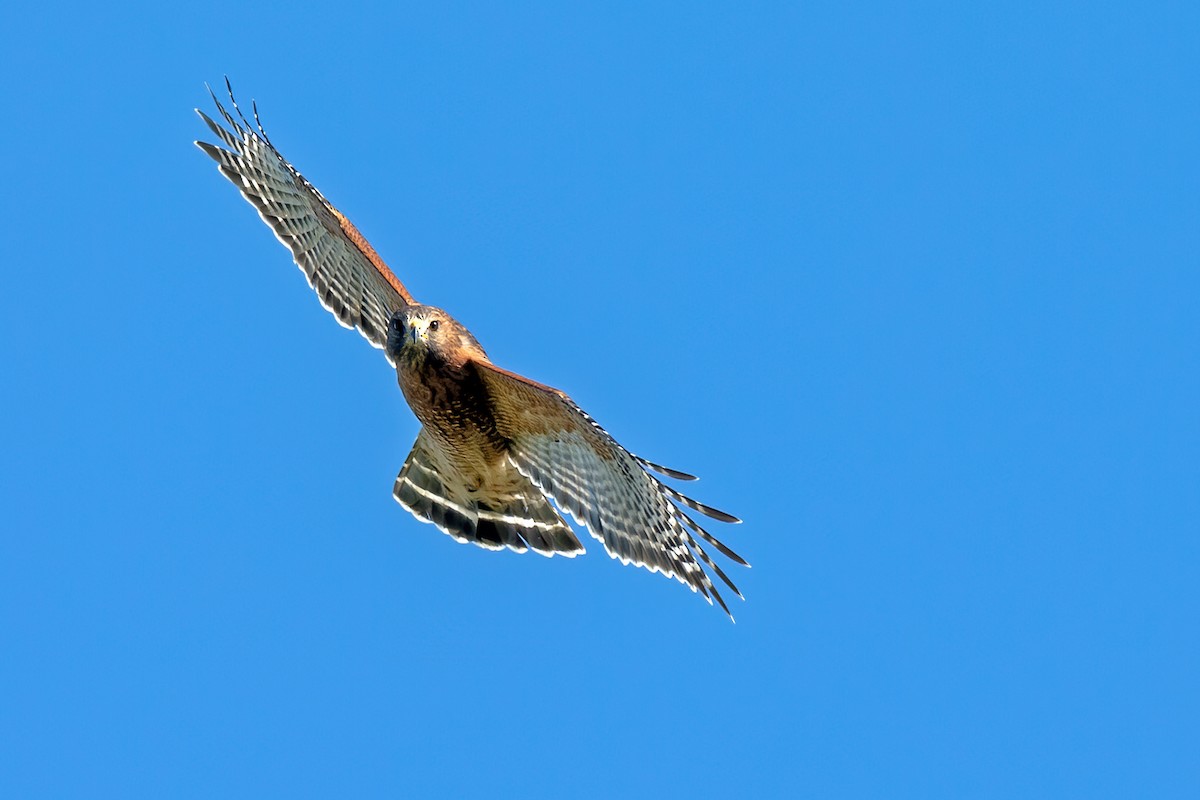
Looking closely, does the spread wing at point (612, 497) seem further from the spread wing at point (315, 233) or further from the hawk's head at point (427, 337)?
the spread wing at point (315, 233)

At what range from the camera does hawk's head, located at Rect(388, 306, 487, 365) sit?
30.4 ft

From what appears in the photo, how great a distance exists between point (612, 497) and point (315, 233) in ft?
8.20

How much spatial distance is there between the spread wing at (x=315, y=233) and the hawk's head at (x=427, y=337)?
1.92ft

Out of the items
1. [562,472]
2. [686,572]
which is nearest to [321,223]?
[562,472]

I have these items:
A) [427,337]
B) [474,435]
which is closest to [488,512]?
[474,435]

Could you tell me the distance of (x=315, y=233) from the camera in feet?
33.7

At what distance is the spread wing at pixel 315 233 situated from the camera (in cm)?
1005

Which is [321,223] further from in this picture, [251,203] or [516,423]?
[516,423]

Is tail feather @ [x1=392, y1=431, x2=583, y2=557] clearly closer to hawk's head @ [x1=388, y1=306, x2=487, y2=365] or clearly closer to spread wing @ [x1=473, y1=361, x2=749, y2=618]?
spread wing @ [x1=473, y1=361, x2=749, y2=618]

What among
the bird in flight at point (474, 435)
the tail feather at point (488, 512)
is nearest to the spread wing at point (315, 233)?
the bird in flight at point (474, 435)

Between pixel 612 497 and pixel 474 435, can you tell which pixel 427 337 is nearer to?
pixel 474 435

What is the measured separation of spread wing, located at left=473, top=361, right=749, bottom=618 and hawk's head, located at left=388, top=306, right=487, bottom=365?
15 cm

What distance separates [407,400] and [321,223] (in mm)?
1299

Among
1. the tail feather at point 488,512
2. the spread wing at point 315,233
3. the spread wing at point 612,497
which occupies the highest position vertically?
the spread wing at point 315,233
